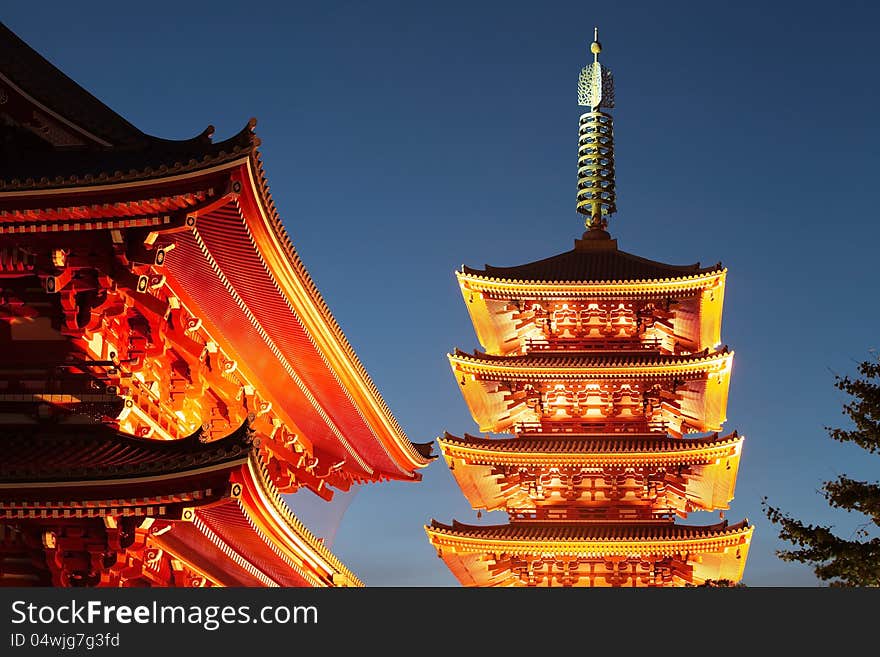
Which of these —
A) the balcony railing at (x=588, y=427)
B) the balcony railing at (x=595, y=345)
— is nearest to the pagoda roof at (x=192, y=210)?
the balcony railing at (x=588, y=427)

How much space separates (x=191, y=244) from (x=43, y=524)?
4.09 metres

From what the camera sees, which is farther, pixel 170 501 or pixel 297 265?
pixel 297 265

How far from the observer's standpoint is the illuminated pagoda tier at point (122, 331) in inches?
554

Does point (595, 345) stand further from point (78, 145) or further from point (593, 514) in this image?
point (78, 145)

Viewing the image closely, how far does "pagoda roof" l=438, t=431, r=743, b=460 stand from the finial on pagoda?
30.1 feet

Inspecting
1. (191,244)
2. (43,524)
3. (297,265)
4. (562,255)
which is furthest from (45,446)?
(562,255)

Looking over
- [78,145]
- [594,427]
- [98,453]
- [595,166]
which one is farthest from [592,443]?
[98,453]

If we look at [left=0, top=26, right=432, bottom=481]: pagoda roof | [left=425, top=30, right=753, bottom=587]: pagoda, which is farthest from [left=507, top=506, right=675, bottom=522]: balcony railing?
[left=0, top=26, right=432, bottom=481]: pagoda roof

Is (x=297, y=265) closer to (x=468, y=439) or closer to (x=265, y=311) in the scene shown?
(x=265, y=311)

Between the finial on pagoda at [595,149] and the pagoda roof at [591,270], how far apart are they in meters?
2.48

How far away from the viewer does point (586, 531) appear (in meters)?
33.5

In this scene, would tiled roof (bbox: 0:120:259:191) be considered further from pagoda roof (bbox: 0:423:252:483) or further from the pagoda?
the pagoda

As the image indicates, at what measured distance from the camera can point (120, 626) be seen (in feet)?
38.9

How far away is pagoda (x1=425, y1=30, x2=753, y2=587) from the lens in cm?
3369
